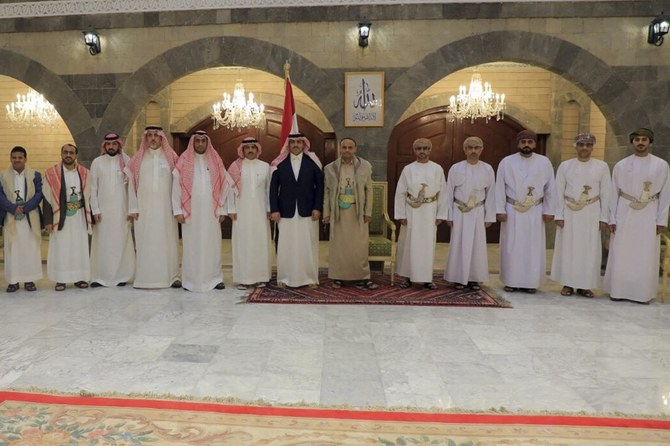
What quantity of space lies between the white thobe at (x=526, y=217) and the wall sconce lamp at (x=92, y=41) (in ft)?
16.4

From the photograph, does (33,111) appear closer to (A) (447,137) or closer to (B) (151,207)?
(B) (151,207)

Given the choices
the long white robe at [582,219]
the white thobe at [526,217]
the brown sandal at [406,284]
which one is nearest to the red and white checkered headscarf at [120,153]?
the brown sandal at [406,284]

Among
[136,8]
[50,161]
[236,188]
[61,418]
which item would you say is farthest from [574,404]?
[50,161]

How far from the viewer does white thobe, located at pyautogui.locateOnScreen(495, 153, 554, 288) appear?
472 centimetres

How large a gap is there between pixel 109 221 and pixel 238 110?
3.15 m

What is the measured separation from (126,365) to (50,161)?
274 inches

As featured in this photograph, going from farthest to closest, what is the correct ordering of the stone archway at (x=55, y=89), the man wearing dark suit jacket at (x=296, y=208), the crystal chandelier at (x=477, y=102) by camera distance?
the crystal chandelier at (x=477, y=102)
the stone archway at (x=55, y=89)
the man wearing dark suit jacket at (x=296, y=208)

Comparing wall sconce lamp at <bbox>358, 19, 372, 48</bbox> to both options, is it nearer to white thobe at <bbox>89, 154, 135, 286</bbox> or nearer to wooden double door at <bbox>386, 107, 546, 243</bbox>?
wooden double door at <bbox>386, 107, 546, 243</bbox>

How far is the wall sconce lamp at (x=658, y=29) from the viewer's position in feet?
18.2

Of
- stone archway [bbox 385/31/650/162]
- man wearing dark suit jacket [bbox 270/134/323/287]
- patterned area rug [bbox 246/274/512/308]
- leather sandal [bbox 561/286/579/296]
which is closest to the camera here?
patterned area rug [bbox 246/274/512/308]

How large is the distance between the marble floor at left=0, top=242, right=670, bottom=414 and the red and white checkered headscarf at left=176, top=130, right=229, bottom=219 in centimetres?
92

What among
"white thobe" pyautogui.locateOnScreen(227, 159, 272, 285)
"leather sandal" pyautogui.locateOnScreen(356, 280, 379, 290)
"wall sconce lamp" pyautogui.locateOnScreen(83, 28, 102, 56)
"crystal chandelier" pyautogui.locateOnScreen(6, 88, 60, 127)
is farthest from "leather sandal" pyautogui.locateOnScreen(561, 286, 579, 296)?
"crystal chandelier" pyautogui.locateOnScreen(6, 88, 60, 127)

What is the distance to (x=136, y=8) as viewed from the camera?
612 centimetres

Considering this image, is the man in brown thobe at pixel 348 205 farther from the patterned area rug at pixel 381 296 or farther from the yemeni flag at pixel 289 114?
the yemeni flag at pixel 289 114
